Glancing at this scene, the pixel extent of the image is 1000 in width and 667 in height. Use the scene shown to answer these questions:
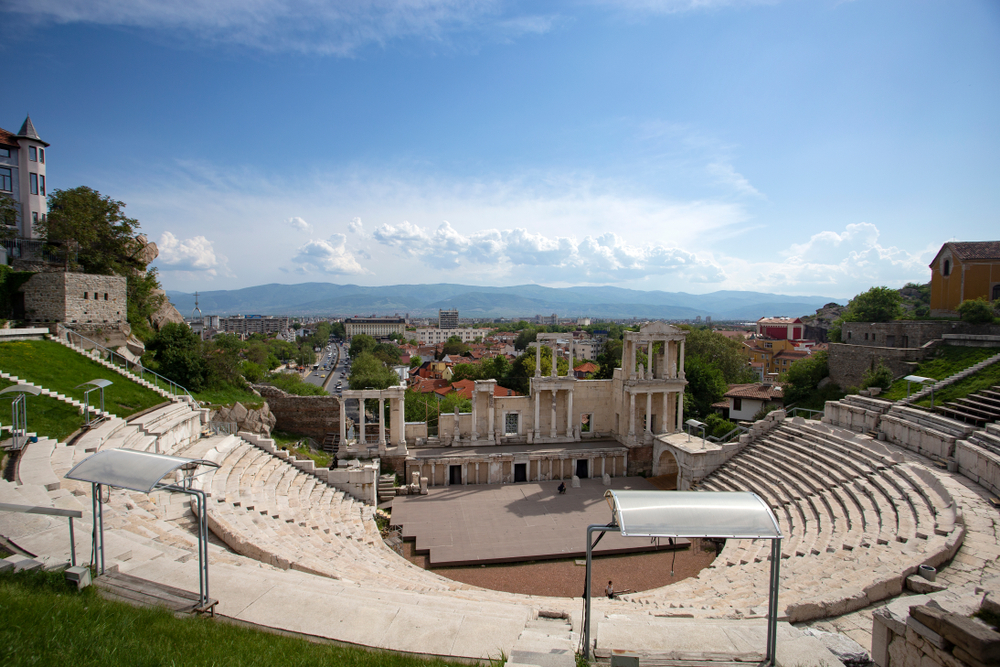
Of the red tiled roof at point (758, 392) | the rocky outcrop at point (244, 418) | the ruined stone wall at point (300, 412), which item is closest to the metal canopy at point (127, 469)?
the rocky outcrop at point (244, 418)

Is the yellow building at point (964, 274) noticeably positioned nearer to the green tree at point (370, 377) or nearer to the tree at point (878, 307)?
the tree at point (878, 307)

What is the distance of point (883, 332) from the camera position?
113ft

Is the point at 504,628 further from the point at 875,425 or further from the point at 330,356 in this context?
the point at 330,356

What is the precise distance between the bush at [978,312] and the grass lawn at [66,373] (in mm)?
45236

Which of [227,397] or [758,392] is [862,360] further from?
[227,397]

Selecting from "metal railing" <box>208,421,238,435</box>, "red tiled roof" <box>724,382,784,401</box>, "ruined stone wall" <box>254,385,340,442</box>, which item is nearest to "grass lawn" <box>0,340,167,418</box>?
"metal railing" <box>208,421,238,435</box>

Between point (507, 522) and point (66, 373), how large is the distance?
63.9 feet

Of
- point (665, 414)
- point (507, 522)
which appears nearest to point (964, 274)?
point (665, 414)

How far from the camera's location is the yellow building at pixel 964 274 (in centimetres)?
3195

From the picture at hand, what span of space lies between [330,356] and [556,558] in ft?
430

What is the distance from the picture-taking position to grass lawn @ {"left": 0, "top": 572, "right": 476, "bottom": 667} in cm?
490

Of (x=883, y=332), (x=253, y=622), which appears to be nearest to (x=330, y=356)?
(x=883, y=332)

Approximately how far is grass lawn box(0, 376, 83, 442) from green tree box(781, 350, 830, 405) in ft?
131

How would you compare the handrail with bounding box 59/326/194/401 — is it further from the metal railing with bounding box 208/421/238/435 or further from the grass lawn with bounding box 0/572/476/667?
the grass lawn with bounding box 0/572/476/667
